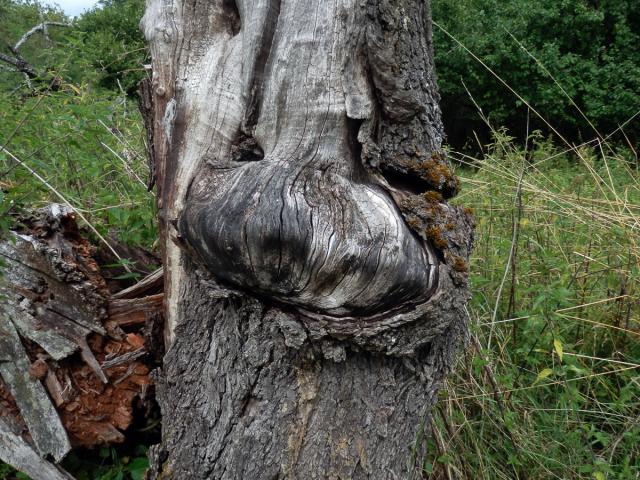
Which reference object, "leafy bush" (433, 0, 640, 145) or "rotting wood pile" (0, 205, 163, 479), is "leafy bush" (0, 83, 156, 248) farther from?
"leafy bush" (433, 0, 640, 145)

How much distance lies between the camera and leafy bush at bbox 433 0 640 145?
1387 cm

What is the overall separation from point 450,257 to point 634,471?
1.40 meters

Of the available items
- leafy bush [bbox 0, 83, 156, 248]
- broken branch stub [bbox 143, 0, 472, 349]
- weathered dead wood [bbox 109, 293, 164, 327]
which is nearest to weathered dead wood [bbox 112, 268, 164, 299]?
weathered dead wood [bbox 109, 293, 164, 327]

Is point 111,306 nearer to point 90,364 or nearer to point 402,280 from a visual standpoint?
point 90,364

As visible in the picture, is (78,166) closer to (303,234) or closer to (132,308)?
(132,308)

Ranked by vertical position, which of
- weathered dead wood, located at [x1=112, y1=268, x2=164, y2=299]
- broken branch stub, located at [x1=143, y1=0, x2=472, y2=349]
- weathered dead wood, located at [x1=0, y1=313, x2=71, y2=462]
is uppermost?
broken branch stub, located at [x1=143, y1=0, x2=472, y2=349]

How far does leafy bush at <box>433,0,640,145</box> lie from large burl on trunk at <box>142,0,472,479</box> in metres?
13.3

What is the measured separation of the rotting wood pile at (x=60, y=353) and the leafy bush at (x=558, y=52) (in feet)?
44.0

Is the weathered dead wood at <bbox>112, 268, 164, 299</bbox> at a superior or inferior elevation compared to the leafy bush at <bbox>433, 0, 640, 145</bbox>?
inferior

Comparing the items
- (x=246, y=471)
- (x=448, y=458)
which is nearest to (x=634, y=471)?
(x=448, y=458)

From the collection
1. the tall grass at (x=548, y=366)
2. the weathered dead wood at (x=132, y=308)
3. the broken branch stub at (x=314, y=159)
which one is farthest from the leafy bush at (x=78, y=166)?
the tall grass at (x=548, y=366)

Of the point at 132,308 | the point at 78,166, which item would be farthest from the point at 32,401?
the point at 78,166

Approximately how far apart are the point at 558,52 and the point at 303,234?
15076mm

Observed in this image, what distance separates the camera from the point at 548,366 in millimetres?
2525
